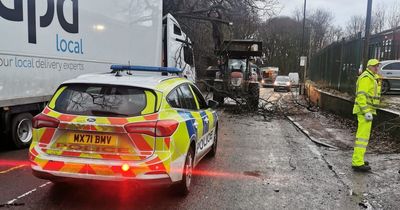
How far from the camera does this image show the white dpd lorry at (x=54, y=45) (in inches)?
306

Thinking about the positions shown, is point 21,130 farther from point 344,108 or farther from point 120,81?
point 344,108

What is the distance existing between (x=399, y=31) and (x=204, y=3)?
9.49 metres

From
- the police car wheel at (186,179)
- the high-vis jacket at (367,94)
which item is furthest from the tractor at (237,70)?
the police car wheel at (186,179)

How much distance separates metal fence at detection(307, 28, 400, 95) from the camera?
635 inches

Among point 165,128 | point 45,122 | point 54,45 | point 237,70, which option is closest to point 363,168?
point 165,128

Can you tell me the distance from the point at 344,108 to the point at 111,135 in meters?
11.7

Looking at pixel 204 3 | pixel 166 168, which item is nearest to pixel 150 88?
pixel 166 168

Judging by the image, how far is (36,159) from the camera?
17.1ft

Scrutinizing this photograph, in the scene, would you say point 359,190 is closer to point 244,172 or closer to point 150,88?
point 244,172

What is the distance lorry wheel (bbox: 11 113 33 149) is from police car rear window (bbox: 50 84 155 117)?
11.3 ft

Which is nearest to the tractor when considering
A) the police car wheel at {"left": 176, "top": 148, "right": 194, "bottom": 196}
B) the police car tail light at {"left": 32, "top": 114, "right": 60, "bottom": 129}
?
the police car wheel at {"left": 176, "top": 148, "right": 194, "bottom": 196}

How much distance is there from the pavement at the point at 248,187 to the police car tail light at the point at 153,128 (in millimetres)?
618

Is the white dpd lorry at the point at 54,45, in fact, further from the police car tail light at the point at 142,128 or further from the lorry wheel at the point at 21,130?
the police car tail light at the point at 142,128

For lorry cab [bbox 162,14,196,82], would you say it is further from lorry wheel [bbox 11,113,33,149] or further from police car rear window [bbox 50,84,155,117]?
police car rear window [bbox 50,84,155,117]
